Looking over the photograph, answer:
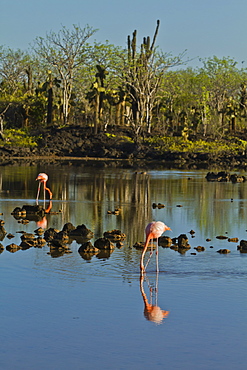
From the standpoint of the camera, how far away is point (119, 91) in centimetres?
8025

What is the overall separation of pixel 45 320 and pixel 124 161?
180ft

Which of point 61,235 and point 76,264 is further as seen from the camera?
point 61,235

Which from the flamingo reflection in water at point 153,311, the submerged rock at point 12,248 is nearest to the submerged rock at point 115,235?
the submerged rock at point 12,248

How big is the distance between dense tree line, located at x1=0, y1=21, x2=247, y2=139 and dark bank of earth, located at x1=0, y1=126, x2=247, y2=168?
1.79m

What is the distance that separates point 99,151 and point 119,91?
1379cm

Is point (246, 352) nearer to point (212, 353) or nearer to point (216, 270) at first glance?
point (212, 353)

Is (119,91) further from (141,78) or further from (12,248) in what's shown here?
(12,248)

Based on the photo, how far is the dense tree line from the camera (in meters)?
72.1

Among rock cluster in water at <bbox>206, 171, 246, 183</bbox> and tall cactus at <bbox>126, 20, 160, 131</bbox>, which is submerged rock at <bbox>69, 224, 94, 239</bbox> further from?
tall cactus at <bbox>126, 20, 160, 131</bbox>

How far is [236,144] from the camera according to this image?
243ft

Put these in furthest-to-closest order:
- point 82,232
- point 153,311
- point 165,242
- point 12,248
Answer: point 82,232, point 165,242, point 12,248, point 153,311

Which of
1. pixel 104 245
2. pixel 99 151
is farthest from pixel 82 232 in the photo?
pixel 99 151

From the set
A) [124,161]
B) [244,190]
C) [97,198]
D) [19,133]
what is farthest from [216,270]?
[19,133]

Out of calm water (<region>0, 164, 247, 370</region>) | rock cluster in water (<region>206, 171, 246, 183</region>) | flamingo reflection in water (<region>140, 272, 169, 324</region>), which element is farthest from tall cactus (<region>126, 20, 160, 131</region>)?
flamingo reflection in water (<region>140, 272, 169, 324</region>)
